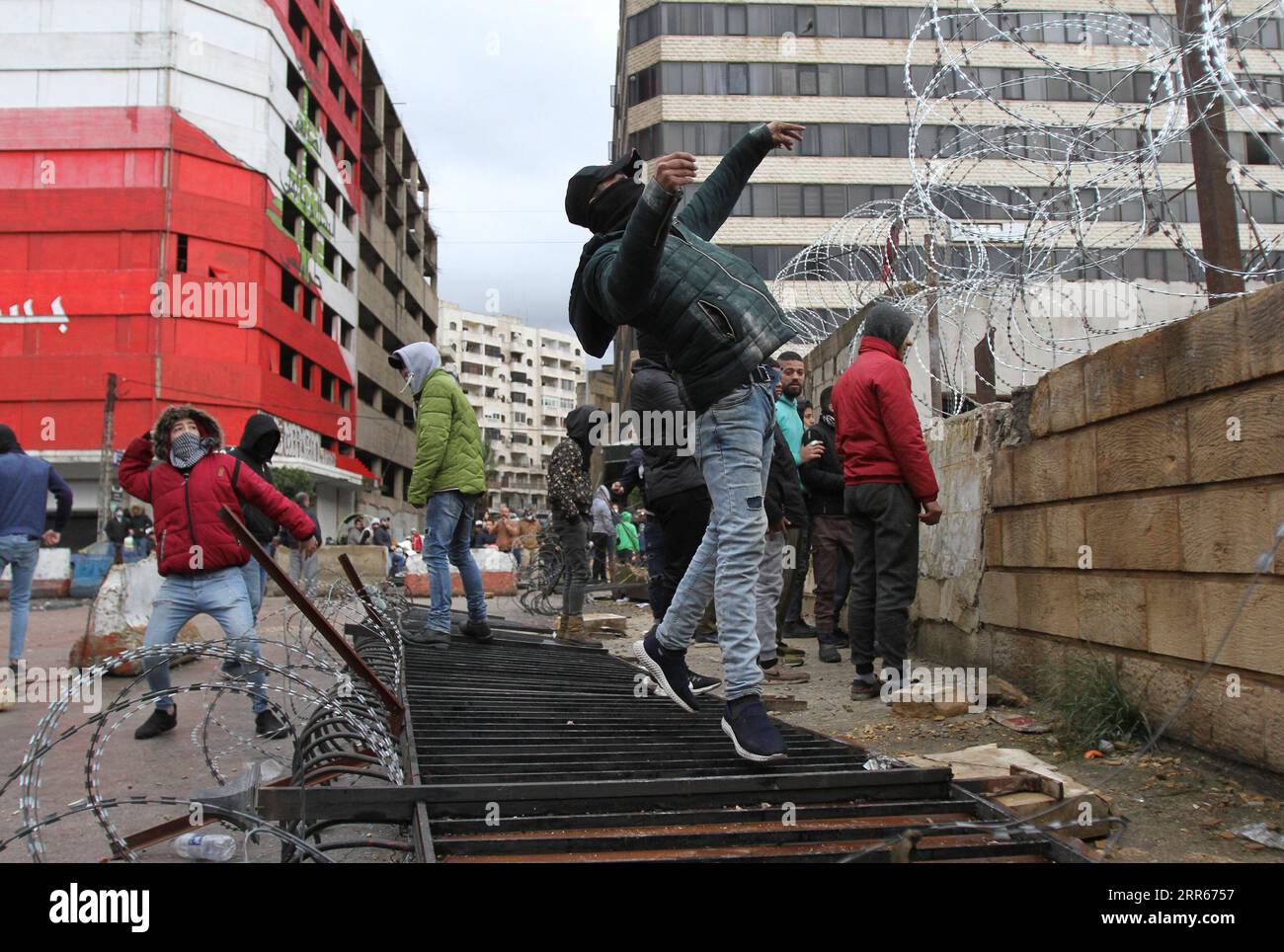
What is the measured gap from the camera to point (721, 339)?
3.26 m

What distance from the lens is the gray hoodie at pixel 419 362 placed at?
6758mm

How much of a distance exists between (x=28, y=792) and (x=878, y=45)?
50554 millimetres

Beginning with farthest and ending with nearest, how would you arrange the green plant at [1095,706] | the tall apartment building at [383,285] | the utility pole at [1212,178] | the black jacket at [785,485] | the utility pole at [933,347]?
the tall apartment building at [383,285] → the utility pole at [933,347] → the black jacket at [785,485] → the utility pole at [1212,178] → the green plant at [1095,706]

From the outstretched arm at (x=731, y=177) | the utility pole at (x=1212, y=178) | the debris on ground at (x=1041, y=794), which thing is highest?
the utility pole at (x=1212, y=178)

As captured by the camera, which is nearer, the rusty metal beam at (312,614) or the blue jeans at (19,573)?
the rusty metal beam at (312,614)

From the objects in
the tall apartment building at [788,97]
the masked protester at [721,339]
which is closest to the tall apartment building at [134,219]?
the tall apartment building at [788,97]

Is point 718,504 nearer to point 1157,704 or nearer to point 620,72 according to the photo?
point 1157,704

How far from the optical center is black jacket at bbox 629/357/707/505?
5113 mm

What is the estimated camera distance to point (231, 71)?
38469mm

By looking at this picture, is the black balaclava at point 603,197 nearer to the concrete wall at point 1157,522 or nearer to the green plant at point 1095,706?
the concrete wall at point 1157,522

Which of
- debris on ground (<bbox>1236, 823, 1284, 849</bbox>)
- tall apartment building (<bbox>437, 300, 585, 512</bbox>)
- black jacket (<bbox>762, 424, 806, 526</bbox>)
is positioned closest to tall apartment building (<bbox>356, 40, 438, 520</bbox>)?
tall apartment building (<bbox>437, 300, 585, 512</bbox>)

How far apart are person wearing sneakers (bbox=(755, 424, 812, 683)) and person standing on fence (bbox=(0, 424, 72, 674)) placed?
15.2 ft

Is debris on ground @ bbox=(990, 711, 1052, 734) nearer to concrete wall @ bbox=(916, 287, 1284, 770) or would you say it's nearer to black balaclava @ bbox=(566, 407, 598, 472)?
concrete wall @ bbox=(916, 287, 1284, 770)

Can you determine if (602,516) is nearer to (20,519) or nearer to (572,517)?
(572,517)
